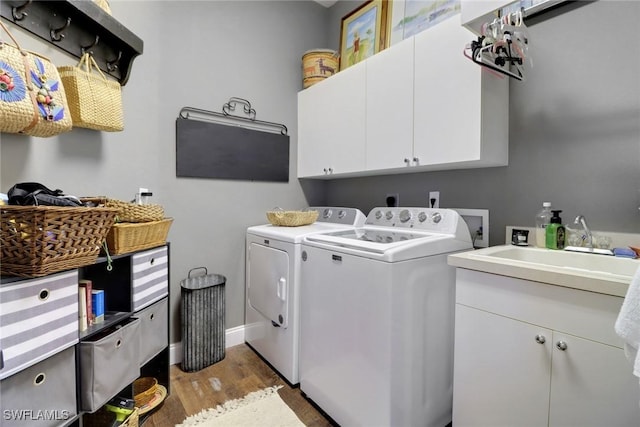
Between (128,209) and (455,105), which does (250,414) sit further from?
(455,105)

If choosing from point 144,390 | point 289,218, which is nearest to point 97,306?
point 144,390

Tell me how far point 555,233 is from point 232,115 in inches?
86.4

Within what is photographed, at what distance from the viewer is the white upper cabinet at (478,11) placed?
118cm

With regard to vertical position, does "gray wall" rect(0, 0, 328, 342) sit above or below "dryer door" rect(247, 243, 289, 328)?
above

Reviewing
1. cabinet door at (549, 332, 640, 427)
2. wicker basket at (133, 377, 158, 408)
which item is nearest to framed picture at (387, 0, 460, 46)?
cabinet door at (549, 332, 640, 427)

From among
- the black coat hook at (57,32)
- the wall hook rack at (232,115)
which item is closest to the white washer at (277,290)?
the wall hook rack at (232,115)

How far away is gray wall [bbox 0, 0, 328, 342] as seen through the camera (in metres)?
1.57

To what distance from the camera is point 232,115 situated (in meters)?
2.35

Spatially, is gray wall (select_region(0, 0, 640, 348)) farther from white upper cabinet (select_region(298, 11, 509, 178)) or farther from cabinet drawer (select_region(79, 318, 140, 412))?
cabinet drawer (select_region(79, 318, 140, 412))

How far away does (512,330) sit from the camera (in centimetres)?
114

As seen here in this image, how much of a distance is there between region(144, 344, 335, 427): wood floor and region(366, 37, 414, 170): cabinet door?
4.91 ft

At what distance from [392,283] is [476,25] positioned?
116cm

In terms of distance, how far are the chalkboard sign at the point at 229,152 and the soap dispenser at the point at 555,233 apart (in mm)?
1881

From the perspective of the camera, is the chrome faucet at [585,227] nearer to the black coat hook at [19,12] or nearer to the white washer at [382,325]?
the white washer at [382,325]
